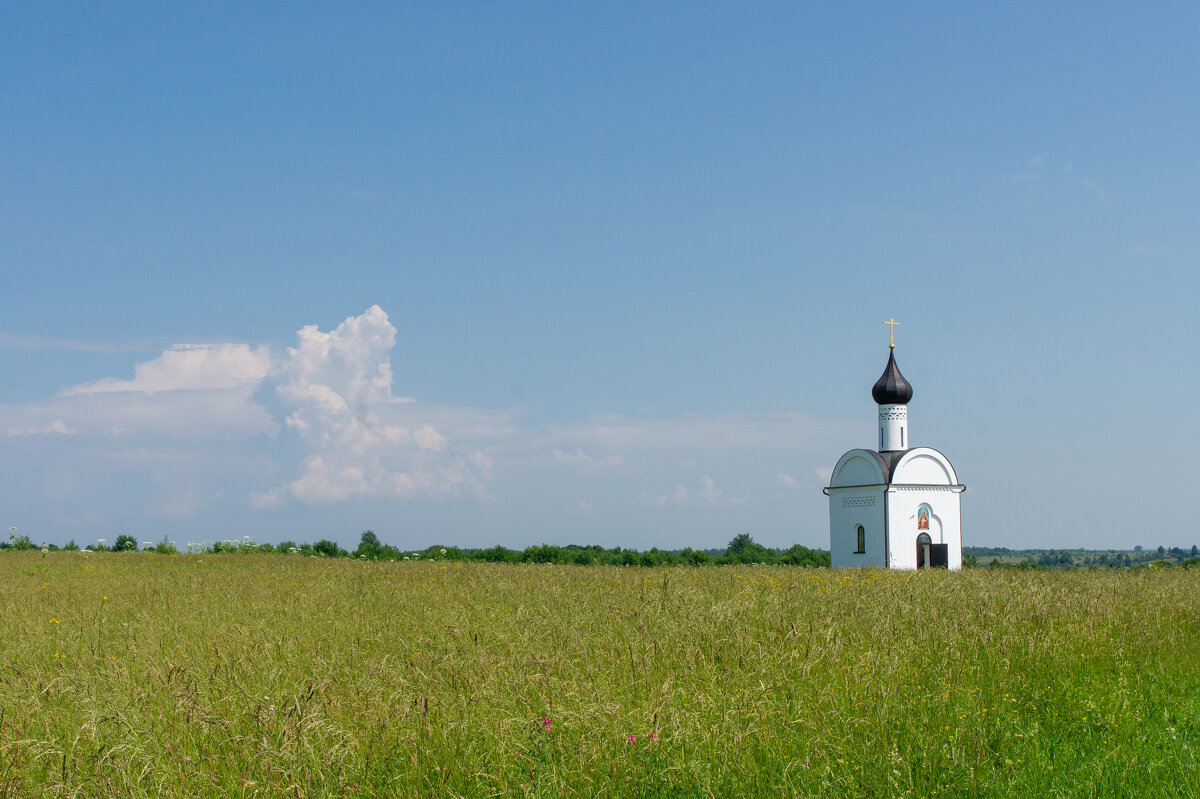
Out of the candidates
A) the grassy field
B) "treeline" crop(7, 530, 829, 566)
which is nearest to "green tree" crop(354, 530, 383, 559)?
"treeline" crop(7, 530, 829, 566)

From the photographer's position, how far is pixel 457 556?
25594 mm

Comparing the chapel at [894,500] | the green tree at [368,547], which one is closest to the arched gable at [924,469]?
the chapel at [894,500]

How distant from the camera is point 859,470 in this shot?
38.3m

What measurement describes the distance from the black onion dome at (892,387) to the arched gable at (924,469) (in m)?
2.45

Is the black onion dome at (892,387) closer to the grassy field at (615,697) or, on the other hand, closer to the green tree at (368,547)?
the green tree at (368,547)

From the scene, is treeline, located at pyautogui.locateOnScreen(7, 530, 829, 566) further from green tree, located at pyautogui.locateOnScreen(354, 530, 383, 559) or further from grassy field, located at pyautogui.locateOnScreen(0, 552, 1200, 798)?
grassy field, located at pyautogui.locateOnScreen(0, 552, 1200, 798)

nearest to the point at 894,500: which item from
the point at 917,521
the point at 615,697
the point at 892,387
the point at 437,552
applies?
the point at 917,521

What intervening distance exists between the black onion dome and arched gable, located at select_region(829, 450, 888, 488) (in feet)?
8.47

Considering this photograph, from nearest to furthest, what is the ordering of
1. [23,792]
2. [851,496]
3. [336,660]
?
[23,792], [336,660], [851,496]

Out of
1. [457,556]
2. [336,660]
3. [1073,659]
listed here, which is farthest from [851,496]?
[336,660]

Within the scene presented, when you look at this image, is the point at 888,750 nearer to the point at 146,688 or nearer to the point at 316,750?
the point at 316,750

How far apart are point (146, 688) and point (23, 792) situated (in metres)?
1.43

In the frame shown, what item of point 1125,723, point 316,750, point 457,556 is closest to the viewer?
point 316,750

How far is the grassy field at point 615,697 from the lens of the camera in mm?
4422
